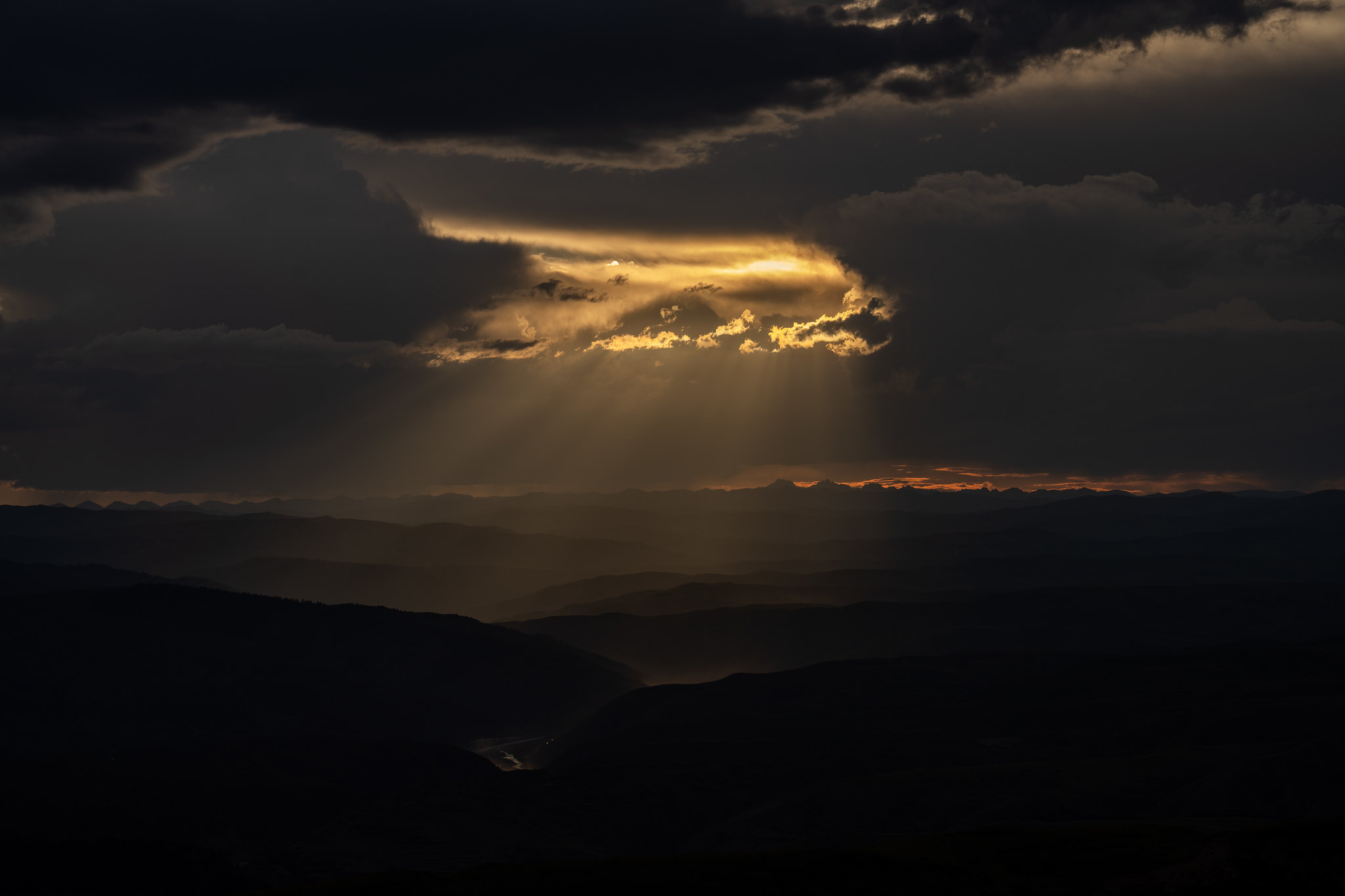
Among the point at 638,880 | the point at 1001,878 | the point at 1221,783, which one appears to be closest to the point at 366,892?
the point at 638,880

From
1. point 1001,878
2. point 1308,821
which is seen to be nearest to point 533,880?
point 1001,878

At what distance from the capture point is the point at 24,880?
186 metres

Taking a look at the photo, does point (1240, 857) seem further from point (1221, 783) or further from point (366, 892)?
point (1221, 783)

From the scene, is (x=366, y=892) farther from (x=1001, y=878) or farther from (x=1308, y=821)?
(x=1308, y=821)

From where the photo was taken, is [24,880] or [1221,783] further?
[1221,783]

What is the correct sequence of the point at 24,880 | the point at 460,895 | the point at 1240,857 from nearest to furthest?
the point at 1240,857, the point at 460,895, the point at 24,880

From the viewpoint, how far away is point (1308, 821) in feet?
388

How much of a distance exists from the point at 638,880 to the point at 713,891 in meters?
8.88

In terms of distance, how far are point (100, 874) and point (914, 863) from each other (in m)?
136

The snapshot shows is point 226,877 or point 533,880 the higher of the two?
point 533,880

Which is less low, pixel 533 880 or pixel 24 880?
pixel 533 880

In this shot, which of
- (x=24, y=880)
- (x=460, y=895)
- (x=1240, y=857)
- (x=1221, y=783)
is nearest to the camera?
(x=1240, y=857)

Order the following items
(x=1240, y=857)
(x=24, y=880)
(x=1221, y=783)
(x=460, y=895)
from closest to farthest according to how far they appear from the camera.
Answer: (x=1240, y=857)
(x=460, y=895)
(x=24, y=880)
(x=1221, y=783)

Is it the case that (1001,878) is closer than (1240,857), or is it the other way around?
(1240,857)
